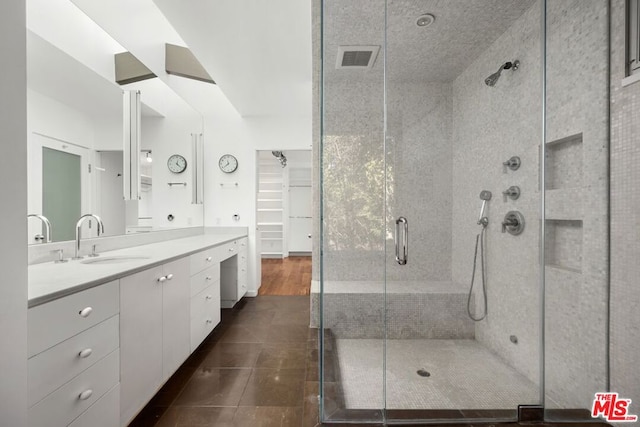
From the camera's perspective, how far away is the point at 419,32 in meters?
1.87

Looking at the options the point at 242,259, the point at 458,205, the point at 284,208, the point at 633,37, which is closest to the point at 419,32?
the point at 633,37

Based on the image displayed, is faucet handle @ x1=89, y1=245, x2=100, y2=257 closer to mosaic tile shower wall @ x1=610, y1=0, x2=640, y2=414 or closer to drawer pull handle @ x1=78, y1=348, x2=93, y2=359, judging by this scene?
drawer pull handle @ x1=78, y1=348, x2=93, y2=359

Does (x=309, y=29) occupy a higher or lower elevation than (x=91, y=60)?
higher

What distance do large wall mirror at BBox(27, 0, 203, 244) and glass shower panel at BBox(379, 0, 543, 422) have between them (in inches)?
77.7

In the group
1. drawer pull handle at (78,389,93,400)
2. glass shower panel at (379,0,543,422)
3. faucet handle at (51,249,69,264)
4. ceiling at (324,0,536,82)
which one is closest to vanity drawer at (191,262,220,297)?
faucet handle at (51,249,69,264)

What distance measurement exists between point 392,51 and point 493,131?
87cm

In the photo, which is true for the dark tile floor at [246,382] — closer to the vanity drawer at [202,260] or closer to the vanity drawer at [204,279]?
the vanity drawer at [204,279]

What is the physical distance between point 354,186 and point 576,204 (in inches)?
48.2

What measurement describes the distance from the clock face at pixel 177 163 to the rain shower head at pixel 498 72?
2.99 meters

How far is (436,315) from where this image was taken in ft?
6.70

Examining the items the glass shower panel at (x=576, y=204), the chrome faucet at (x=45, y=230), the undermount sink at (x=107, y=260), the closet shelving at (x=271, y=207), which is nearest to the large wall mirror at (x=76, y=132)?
the chrome faucet at (x=45, y=230)

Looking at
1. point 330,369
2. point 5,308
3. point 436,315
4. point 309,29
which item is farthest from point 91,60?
point 436,315

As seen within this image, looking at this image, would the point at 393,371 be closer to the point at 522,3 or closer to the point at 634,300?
the point at 634,300

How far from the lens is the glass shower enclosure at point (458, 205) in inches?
57.4
